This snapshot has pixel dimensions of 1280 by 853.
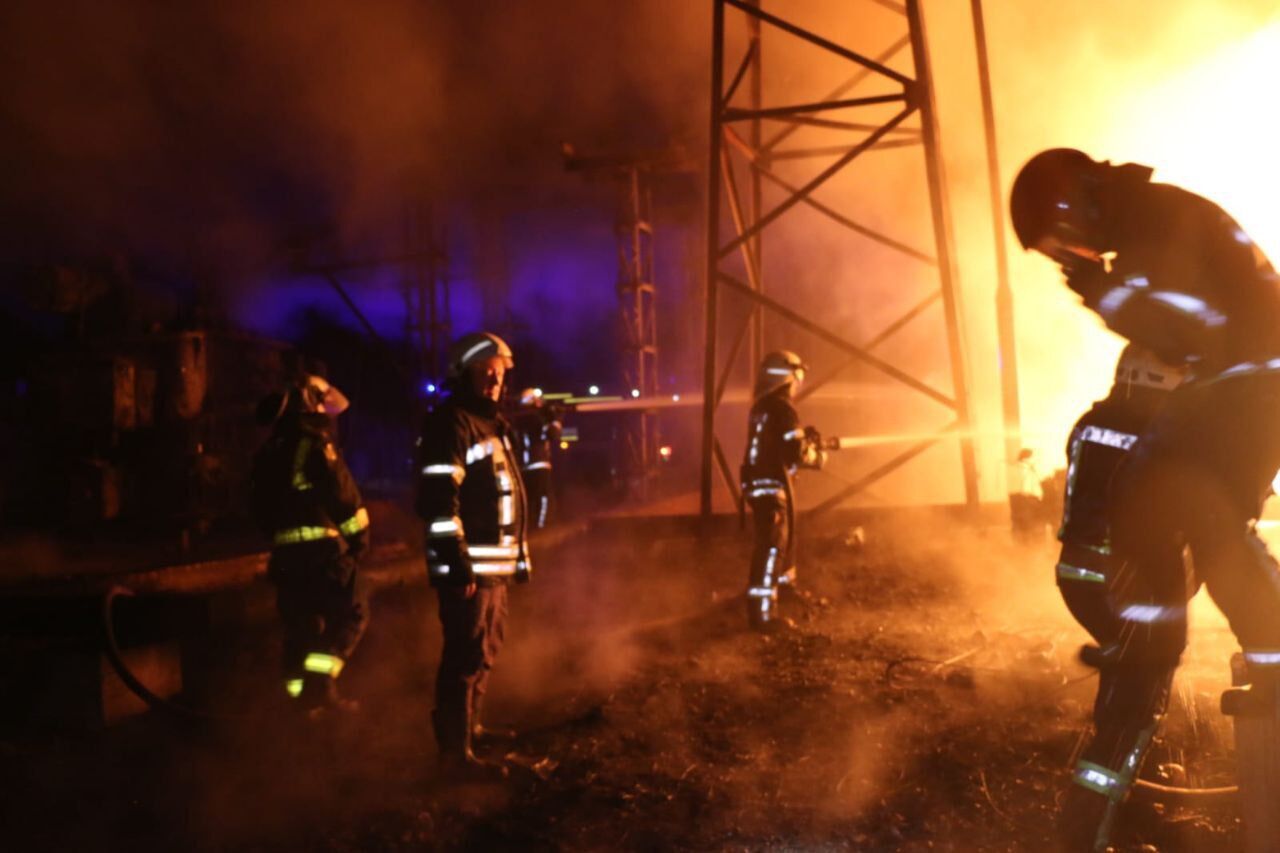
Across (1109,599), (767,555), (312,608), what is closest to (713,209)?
(767,555)

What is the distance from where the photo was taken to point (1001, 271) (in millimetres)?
7375

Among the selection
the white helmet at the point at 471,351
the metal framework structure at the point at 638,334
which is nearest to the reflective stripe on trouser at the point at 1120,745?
the white helmet at the point at 471,351

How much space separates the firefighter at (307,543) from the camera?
13.4 ft

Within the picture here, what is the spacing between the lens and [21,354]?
9.09 metres

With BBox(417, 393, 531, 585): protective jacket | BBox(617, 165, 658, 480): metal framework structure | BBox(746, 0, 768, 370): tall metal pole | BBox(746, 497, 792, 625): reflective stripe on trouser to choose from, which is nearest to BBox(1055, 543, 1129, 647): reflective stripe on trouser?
BBox(417, 393, 531, 585): protective jacket

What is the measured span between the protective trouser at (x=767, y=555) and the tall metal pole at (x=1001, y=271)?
2.50 meters

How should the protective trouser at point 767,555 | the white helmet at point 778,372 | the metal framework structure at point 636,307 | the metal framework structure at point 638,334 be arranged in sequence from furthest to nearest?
the metal framework structure at point 638,334 → the metal framework structure at point 636,307 → the white helmet at point 778,372 → the protective trouser at point 767,555

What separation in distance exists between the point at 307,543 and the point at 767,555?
3.01 metres

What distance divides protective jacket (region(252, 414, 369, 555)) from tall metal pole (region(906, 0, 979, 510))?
4.98 metres

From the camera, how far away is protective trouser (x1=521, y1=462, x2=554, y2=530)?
10664 millimetres

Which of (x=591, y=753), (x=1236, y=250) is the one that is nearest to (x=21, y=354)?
(x=591, y=753)

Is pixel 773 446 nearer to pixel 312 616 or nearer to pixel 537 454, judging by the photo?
pixel 312 616

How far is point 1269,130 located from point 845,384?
13.0m

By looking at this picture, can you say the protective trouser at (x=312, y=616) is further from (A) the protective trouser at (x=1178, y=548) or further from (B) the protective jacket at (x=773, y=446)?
(A) the protective trouser at (x=1178, y=548)
